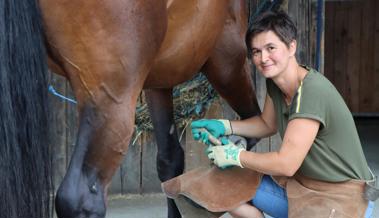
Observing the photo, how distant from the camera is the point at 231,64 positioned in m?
2.00

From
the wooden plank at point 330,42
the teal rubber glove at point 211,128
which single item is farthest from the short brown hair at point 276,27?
the wooden plank at point 330,42

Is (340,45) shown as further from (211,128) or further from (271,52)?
(271,52)

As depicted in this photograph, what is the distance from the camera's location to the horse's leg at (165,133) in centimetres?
224

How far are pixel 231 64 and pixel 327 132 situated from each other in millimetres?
520

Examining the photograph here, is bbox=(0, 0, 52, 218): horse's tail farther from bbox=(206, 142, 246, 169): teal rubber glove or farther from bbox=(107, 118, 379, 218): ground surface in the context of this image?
bbox=(107, 118, 379, 218): ground surface

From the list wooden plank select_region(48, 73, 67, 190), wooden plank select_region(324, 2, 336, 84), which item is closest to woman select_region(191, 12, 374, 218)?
wooden plank select_region(48, 73, 67, 190)

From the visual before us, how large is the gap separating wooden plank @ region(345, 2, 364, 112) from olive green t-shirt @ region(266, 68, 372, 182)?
5.56m

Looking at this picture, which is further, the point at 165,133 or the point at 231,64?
the point at 165,133

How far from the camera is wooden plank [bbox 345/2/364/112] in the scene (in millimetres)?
7016

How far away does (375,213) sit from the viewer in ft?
9.78

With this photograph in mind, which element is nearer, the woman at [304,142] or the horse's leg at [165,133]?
the woman at [304,142]

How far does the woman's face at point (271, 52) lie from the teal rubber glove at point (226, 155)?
244mm

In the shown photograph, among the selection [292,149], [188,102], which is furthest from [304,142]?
[188,102]

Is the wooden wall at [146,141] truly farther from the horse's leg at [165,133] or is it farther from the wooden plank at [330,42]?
the wooden plank at [330,42]
